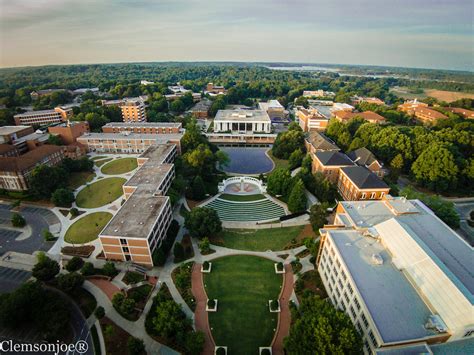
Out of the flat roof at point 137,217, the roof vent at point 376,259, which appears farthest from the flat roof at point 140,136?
the roof vent at point 376,259

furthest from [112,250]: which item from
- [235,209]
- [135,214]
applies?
[235,209]

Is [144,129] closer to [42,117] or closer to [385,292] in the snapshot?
[42,117]

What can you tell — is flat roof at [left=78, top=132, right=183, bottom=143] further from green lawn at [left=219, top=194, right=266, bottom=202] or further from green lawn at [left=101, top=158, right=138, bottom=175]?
green lawn at [left=219, top=194, right=266, bottom=202]

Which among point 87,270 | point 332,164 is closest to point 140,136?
point 87,270

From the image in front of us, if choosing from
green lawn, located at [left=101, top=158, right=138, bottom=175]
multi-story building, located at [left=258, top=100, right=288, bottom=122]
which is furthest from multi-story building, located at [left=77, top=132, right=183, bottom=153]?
multi-story building, located at [left=258, top=100, right=288, bottom=122]

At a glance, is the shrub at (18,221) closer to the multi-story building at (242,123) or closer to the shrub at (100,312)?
the shrub at (100,312)
